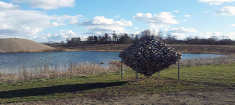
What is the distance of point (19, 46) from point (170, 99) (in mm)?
69942

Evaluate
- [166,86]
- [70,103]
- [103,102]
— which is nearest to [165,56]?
[166,86]

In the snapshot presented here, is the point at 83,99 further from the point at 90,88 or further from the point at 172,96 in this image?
the point at 172,96

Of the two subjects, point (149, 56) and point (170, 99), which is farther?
point (149, 56)

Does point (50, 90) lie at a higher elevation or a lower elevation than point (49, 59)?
higher

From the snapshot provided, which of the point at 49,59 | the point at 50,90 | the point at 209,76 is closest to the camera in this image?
the point at 50,90

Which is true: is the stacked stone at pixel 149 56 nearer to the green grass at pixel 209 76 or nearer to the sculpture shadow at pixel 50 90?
the sculpture shadow at pixel 50 90

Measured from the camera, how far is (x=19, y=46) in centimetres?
7012

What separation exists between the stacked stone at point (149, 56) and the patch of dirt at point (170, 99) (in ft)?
8.82

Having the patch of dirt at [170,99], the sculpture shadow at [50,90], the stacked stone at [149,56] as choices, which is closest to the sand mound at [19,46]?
the sculpture shadow at [50,90]

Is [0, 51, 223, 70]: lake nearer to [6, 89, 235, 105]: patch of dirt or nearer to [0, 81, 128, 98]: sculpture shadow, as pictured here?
[0, 81, 128, 98]: sculpture shadow

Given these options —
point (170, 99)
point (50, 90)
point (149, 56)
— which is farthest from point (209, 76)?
point (50, 90)

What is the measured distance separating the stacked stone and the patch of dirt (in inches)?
106

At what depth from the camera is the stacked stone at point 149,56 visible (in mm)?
11766

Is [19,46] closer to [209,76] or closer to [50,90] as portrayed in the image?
[50,90]
